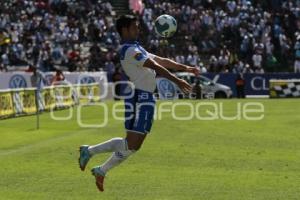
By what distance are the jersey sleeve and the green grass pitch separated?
76.6 inches

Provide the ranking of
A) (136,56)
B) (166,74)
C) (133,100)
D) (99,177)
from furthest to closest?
1. (133,100)
2. (99,177)
3. (136,56)
4. (166,74)

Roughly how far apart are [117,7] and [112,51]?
5353 mm

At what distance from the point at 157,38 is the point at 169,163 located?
1427 inches

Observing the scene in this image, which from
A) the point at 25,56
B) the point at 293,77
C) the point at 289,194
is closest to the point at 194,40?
the point at 293,77

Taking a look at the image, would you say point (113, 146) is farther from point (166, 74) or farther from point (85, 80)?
point (85, 80)

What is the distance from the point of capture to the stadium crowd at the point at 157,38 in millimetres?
50812

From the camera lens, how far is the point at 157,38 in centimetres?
5238

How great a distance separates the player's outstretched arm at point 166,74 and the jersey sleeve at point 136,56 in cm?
13

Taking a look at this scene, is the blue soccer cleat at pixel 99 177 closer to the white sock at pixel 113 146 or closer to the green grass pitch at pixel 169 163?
the green grass pitch at pixel 169 163

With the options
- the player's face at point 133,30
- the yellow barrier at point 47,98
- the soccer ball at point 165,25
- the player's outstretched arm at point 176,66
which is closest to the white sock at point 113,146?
the player's outstretched arm at point 176,66

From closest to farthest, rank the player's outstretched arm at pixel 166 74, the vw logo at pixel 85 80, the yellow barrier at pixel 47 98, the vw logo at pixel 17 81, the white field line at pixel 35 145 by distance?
the player's outstretched arm at pixel 166 74 → the white field line at pixel 35 145 → the yellow barrier at pixel 47 98 → the vw logo at pixel 17 81 → the vw logo at pixel 85 80

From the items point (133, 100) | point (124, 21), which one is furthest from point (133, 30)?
point (133, 100)

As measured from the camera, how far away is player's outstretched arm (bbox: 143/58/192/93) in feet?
37.1

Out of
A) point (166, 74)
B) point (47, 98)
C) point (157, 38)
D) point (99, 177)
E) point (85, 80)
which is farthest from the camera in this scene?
point (157, 38)
